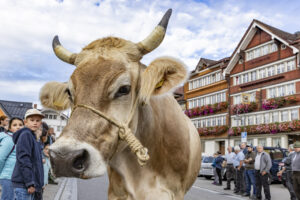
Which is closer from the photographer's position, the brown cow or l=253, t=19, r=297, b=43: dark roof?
the brown cow

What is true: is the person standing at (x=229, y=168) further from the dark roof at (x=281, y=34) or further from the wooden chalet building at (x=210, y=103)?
the wooden chalet building at (x=210, y=103)

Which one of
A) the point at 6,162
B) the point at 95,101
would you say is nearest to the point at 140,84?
the point at 95,101

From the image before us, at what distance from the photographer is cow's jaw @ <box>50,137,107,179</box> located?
2.01 m

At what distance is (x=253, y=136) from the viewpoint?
3684 cm

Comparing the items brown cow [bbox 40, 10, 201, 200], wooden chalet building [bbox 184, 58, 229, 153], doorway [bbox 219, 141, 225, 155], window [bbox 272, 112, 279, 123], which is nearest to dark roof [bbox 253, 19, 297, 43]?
wooden chalet building [bbox 184, 58, 229, 153]

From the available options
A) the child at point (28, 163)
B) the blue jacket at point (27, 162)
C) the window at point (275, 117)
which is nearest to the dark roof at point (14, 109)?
the window at point (275, 117)

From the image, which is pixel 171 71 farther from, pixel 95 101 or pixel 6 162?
pixel 6 162

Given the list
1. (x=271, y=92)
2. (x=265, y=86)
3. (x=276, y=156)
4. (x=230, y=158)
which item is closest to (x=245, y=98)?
(x=265, y=86)

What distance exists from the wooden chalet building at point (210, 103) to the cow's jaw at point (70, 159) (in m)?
39.9

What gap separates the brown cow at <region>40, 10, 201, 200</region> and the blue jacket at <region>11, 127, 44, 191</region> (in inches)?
61.7

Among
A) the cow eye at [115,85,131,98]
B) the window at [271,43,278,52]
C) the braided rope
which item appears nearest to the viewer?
the braided rope

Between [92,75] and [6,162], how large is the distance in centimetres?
343

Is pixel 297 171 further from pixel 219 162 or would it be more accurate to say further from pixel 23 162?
pixel 23 162

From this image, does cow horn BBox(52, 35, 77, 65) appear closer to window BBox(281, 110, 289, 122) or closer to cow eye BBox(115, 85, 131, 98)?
cow eye BBox(115, 85, 131, 98)
